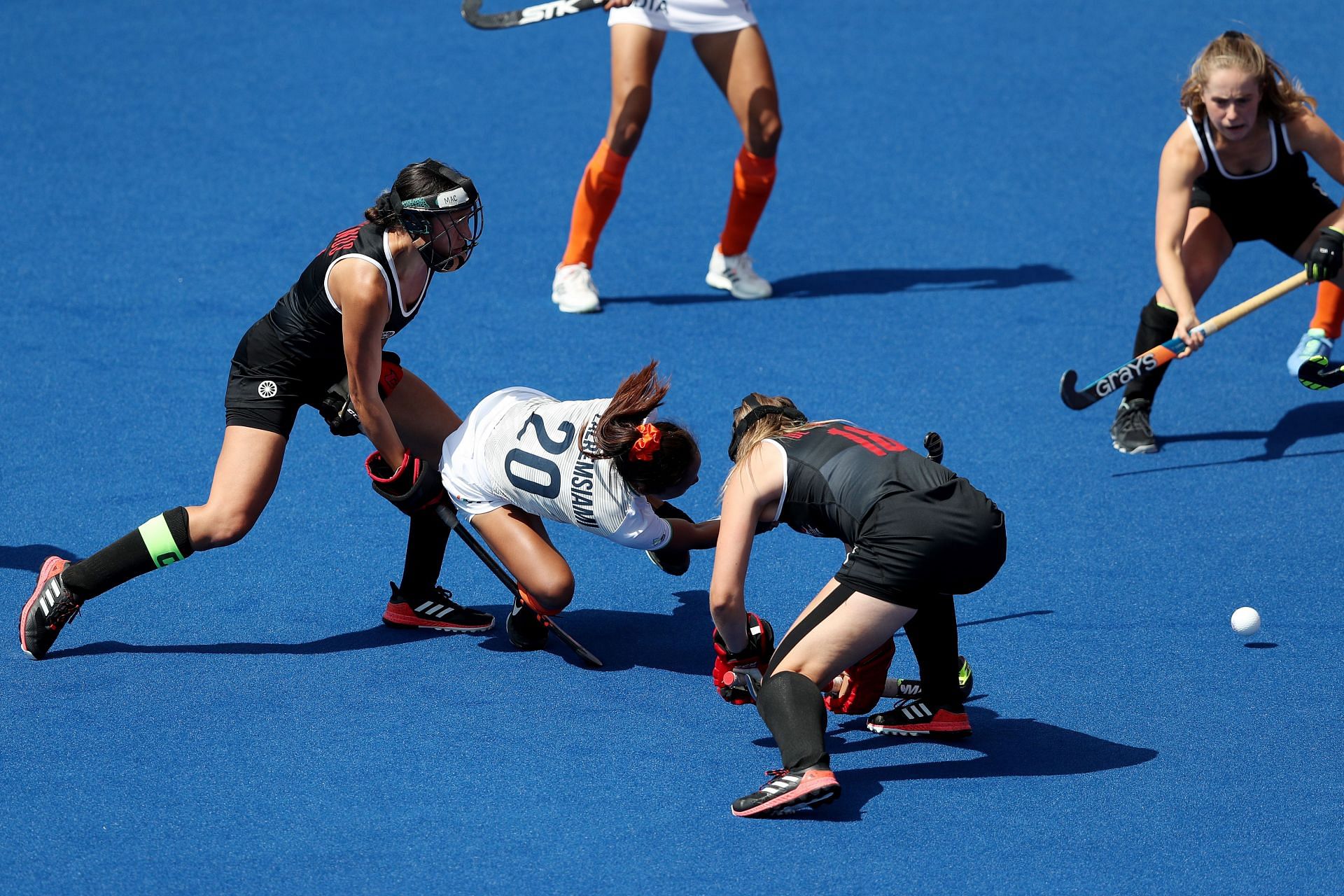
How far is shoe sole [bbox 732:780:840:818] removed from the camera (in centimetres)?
311

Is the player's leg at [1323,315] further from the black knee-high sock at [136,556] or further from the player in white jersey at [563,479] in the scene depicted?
the black knee-high sock at [136,556]

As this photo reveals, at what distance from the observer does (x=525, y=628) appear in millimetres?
3965

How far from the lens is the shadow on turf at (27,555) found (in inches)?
169

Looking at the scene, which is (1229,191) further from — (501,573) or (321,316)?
(321,316)

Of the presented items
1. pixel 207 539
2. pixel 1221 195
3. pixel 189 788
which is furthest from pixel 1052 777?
pixel 1221 195

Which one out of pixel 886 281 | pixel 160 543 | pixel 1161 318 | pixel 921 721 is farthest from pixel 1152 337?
pixel 160 543

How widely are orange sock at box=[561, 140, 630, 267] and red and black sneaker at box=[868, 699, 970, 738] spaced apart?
10.4 ft

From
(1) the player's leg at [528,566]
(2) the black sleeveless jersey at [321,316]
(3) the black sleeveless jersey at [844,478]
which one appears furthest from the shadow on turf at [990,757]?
(2) the black sleeveless jersey at [321,316]

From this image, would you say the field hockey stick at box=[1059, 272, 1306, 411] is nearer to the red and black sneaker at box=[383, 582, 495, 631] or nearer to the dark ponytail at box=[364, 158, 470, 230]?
the red and black sneaker at box=[383, 582, 495, 631]

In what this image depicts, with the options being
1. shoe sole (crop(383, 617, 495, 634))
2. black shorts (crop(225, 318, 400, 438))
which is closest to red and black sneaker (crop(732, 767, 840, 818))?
shoe sole (crop(383, 617, 495, 634))

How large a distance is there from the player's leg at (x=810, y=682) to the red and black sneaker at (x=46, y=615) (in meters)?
1.84

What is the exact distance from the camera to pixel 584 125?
8008 mm

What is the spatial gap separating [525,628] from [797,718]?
1.04 m

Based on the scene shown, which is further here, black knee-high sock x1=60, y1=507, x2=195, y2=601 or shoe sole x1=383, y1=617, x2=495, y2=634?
shoe sole x1=383, y1=617, x2=495, y2=634
